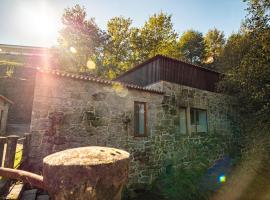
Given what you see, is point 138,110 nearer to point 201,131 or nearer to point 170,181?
point 170,181

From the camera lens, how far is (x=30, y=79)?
1936cm

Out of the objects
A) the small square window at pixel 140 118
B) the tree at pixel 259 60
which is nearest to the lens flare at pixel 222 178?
the tree at pixel 259 60

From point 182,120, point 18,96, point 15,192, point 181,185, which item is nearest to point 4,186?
point 15,192

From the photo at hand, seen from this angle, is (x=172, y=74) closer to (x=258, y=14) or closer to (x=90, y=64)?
(x=258, y=14)

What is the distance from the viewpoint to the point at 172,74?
9.85m

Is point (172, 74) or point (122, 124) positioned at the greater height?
point (172, 74)

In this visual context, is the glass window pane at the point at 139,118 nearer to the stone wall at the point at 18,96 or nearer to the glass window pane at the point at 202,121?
the glass window pane at the point at 202,121

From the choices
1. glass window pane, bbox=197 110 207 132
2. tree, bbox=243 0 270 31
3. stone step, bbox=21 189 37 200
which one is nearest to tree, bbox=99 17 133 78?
glass window pane, bbox=197 110 207 132

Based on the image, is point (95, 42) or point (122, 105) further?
point (95, 42)

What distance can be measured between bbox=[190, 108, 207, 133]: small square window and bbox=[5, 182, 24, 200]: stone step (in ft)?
28.9

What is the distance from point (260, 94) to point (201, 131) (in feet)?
12.6

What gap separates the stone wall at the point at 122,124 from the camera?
5.87m

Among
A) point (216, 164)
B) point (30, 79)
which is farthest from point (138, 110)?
point (30, 79)

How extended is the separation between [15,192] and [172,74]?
869cm
